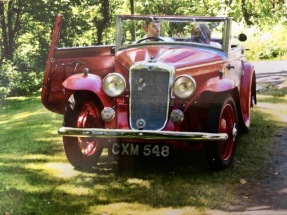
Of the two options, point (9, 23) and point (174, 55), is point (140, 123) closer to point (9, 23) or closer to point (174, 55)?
point (174, 55)

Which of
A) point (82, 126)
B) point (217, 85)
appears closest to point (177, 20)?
point (217, 85)

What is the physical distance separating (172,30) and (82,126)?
0.45 metres

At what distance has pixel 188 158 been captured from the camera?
217cm

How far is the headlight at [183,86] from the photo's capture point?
2104mm

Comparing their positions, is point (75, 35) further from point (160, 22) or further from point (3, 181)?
point (3, 181)

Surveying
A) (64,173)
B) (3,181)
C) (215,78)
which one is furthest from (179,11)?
(3,181)

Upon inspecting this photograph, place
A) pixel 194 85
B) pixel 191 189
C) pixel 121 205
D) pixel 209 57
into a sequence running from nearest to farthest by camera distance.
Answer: pixel 121 205 < pixel 191 189 < pixel 194 85 < pixel 209 57

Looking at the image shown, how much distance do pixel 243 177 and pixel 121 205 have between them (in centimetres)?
45

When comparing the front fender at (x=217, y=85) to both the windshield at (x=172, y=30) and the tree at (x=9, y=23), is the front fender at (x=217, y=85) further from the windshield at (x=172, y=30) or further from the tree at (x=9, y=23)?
the tree at (x=9, y=23)

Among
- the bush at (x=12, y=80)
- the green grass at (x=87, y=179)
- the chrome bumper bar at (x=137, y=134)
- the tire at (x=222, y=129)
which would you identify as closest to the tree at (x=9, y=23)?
the bush at (x=12, y=80)

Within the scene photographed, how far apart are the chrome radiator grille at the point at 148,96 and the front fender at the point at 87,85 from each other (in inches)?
3.5

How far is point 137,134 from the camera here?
2.00 metres

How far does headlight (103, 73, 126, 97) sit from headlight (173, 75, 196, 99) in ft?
0.56

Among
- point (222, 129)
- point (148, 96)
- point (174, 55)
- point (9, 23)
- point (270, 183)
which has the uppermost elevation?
point (9, 23)
